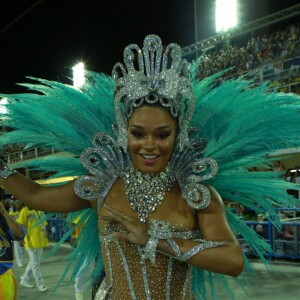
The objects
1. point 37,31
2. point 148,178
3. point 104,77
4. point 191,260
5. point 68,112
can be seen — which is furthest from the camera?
point 37,31

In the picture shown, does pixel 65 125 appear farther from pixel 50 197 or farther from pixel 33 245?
pixel 33 245

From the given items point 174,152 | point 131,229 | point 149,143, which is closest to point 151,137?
point 149,143

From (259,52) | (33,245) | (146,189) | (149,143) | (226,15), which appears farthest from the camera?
(226,15)

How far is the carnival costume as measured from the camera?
6.34ft

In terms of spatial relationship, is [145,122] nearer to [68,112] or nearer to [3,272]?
[68,112]

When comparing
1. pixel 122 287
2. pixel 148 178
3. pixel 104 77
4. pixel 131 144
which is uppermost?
pixel 104 77

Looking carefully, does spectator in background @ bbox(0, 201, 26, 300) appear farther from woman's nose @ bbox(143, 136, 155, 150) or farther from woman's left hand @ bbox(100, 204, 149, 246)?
woman's nose @ bbox(143, 136, 155, 150)

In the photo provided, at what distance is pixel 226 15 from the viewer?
15961 millimetres

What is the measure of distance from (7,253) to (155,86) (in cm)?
281

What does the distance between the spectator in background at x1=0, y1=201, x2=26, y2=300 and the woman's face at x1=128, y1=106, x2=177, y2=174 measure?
2.54m

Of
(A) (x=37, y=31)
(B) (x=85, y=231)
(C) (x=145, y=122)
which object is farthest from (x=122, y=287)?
(A) (x=37, y=31)

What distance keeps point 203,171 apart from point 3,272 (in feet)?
8.93

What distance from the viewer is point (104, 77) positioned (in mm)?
2500

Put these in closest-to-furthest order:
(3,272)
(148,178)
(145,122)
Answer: (145,122)
(148,178)
(3,272)
